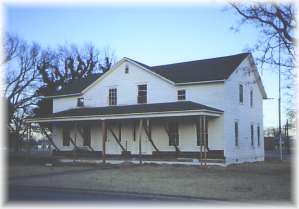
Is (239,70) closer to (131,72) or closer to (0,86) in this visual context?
A: (131,72)

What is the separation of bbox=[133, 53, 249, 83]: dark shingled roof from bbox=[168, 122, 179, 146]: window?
308 cm

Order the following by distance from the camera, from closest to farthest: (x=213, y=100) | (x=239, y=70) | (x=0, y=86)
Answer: (x=213, y=100) < (x=239, y=70) < (x=0, y=86)

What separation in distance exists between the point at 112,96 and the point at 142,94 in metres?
3.00

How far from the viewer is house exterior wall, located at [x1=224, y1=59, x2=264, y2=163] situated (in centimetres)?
2695

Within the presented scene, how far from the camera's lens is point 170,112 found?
24.6 metres

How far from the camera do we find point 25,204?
36.6 feet

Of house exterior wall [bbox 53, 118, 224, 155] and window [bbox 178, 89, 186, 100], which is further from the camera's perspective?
window [bbox 178, 89, 186, 100]

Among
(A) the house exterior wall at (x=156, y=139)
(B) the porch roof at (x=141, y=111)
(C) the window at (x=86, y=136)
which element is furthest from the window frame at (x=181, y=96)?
(C) the window at (x=86, y=136)

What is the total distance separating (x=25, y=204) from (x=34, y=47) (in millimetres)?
39914

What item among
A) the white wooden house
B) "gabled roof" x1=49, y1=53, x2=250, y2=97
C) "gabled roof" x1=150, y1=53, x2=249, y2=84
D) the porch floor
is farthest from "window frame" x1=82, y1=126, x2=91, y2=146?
"gabled roof" x1=150, y1=53, x2=249, y2=84

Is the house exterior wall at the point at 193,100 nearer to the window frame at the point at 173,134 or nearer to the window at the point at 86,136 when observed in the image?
the window frame at the point at 173,134

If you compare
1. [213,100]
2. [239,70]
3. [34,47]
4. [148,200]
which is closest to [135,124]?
[213,100]

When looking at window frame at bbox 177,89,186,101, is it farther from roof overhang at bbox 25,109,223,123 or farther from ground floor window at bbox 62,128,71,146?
ground floor window at bbox 62,128,71,146

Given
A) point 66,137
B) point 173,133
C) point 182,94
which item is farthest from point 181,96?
point 66,137
